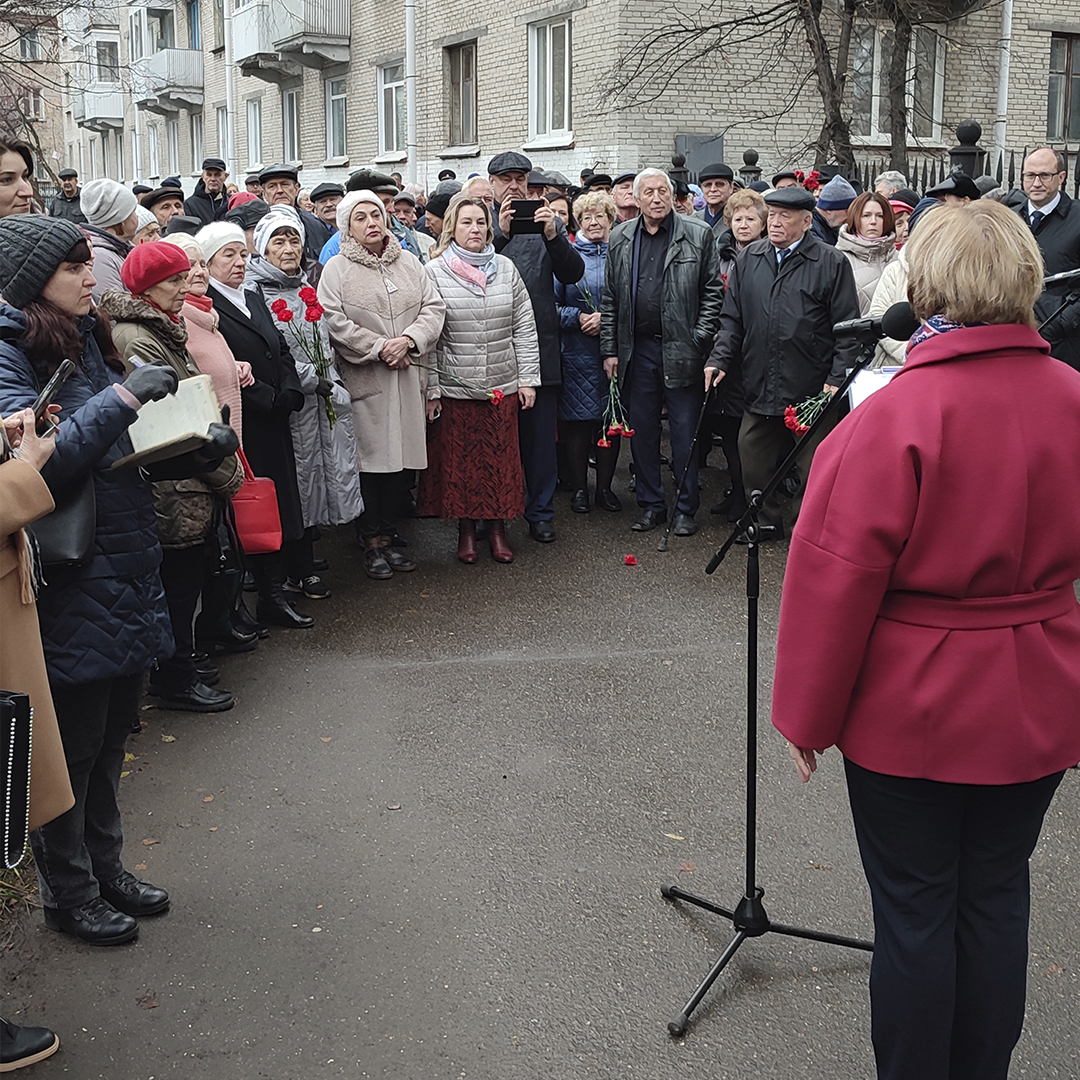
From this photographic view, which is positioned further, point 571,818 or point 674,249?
point 674,249

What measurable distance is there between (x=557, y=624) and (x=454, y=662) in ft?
2.52

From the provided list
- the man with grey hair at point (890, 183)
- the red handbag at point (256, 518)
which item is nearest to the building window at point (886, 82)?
the man with grey hair at point (890, 183)

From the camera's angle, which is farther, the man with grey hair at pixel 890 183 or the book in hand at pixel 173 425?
the man with grey hair at pixel 890 183

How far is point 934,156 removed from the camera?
19.1m

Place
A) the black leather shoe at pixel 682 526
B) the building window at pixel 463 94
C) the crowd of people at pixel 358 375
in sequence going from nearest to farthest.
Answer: the crowd of people at pixel 358 375, the black leather shoe at pixel 682 526, the building window at pixel 463 94

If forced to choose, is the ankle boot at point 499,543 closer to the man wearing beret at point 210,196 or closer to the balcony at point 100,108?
the man wearing beret at point 210,196

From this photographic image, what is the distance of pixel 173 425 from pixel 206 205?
9.94 m

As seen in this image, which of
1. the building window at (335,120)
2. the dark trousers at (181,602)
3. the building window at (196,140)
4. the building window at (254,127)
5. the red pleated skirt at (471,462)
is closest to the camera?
the dark trousers at (181,602)

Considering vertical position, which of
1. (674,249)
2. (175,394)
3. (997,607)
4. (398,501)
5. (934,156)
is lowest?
(398,501)

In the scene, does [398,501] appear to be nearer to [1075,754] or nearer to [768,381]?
[768,381]

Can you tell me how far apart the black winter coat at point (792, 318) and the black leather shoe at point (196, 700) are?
390 centimetres

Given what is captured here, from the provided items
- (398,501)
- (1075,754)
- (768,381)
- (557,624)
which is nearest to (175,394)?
(1075,754)

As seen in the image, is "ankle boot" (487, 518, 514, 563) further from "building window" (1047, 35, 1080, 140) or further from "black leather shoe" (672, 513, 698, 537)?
"building window" (1047, 35, 1080, 140)

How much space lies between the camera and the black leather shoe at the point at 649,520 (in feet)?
27.8
